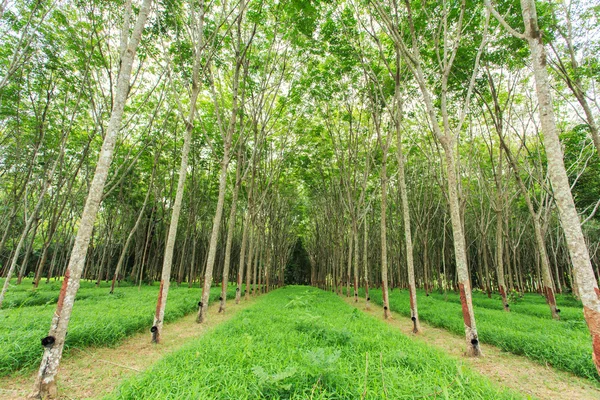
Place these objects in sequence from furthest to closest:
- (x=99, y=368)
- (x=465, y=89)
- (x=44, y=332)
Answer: (x=465, y=89), (x=44, y=332), (x=99, y=368)

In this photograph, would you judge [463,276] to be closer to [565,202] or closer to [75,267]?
[565,202]

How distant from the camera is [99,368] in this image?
165 inches

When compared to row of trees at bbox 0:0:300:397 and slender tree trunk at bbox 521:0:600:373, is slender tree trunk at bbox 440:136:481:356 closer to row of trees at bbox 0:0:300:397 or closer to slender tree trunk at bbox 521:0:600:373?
slender tree trunk at bbox 521:0:600:373

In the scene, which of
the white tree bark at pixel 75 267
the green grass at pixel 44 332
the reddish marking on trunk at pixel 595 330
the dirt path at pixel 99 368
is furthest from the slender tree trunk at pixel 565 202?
the green grass at pixel 44 332

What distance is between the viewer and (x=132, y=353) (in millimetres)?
5125

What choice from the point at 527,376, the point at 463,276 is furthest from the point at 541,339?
the point at 463,276

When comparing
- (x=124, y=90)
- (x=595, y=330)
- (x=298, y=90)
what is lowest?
(x=595, y=330)

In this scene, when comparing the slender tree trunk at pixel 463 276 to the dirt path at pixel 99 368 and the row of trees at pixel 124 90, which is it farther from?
the row of trees at pixel 124 90

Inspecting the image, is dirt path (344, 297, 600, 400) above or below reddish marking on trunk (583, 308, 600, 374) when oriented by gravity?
below

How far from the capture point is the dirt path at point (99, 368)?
11.1ft

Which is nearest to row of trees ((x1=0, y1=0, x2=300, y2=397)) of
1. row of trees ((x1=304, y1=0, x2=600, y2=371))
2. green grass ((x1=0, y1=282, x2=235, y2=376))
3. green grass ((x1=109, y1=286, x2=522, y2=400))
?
green grass ((x1=0, y1=282, x2=235, y2=376))

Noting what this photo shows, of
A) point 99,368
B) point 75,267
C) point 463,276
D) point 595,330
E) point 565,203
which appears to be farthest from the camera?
point 463,276

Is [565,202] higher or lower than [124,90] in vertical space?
lower

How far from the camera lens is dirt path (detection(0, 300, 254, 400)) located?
340cm
